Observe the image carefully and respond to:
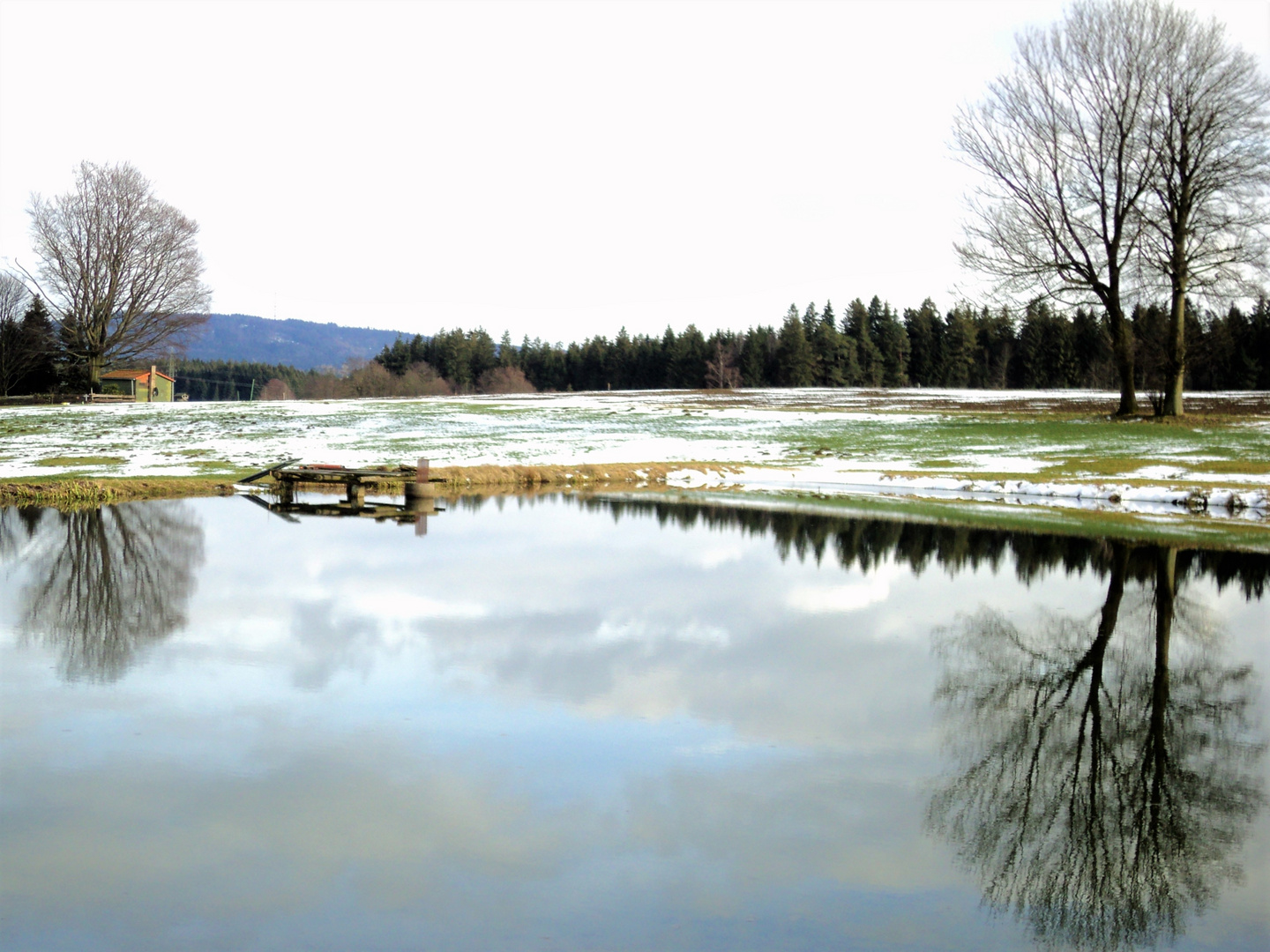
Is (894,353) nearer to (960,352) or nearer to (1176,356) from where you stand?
(960,352)

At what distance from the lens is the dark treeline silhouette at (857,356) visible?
315 feet

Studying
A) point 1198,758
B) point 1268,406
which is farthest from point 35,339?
point 1198,758

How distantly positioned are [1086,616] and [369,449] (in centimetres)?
2705

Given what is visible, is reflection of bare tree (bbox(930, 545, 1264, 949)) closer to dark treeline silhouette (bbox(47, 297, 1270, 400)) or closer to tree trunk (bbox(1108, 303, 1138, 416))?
tree trunk (bbox(1108, 303, 1138, 416))

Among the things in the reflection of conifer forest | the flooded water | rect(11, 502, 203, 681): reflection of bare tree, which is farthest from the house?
the reflection of conifer forest

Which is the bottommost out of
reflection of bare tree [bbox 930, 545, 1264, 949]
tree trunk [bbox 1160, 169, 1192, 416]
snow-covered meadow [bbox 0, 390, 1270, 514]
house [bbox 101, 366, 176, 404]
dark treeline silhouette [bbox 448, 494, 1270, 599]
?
reflection of bare tree [bbox 930, 545, 1264, 949]

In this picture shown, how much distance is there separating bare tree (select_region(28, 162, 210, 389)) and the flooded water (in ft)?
159

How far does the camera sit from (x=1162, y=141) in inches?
1395

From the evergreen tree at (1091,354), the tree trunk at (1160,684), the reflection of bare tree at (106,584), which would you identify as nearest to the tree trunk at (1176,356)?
the tree trunk at (1160,684)

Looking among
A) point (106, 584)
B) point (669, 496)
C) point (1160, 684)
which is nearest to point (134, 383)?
point (669, 496)

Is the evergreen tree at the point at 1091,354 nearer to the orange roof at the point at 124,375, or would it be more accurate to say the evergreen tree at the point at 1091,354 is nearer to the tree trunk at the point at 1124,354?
the tree trunk at the point at 1124,354

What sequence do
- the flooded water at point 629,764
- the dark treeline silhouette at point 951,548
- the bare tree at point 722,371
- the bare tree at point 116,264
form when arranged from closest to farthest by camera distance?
1. the flooded water at point 629,764
2. the dark treeline silhouette at point 951,548
3. the bare tree at point 116,264
4. the bare tree at point 722,371

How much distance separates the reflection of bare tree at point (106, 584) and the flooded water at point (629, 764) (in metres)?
0.08

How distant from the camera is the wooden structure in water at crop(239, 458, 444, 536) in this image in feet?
64.7
